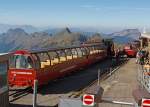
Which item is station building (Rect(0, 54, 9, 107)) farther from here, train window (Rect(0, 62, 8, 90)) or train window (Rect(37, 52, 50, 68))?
train window (Rect(37, 52, 50, 68))

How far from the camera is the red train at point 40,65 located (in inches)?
939

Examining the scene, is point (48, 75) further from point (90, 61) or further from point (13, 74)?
point (90, 61)

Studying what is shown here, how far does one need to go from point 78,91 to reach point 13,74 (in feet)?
12.3

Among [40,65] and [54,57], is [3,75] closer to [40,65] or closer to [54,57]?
[40,65]

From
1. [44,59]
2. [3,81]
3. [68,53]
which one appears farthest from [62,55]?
[3,81]

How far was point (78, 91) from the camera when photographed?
2447 cm

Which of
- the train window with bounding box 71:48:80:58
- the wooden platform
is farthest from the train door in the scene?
the train window with bounding box 71:48:80:58

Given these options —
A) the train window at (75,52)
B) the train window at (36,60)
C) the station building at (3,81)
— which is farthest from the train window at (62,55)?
the station building at (3,81)

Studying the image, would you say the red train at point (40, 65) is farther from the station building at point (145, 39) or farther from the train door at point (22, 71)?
the station building at point (145, 39)

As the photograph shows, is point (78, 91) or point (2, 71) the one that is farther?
point (78, 91)

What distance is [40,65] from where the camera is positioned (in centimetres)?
2481

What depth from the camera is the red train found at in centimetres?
2384

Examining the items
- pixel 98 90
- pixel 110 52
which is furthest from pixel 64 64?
pixel 110 52

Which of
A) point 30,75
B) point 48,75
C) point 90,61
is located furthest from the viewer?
point 90,61
